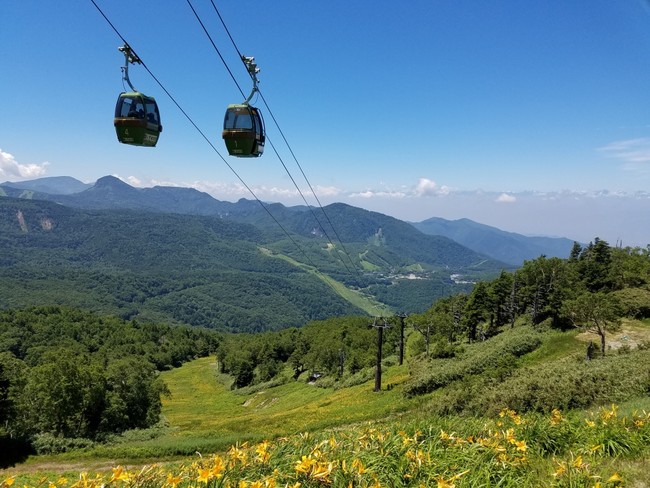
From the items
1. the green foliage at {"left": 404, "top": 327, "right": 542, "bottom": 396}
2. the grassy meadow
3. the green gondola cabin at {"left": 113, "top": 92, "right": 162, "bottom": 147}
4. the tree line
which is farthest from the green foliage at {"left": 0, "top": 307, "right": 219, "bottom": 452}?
the grassy meadow

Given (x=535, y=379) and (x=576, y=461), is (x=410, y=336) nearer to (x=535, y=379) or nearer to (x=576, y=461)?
(x=535, y=379)

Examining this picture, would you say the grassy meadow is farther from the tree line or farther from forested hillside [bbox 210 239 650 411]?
the tree line

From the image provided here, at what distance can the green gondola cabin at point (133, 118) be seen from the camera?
53.0 feet

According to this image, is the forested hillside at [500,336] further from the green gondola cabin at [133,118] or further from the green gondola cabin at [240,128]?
the green gondola cabin at [133,118]

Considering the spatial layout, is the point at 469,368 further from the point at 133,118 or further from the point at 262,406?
the point at 262,406

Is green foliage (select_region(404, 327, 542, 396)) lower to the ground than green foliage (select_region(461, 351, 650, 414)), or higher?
lower

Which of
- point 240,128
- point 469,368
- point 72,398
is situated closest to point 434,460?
point 240,128

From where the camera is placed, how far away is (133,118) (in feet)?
53.0

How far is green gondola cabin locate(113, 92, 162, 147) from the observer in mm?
16156

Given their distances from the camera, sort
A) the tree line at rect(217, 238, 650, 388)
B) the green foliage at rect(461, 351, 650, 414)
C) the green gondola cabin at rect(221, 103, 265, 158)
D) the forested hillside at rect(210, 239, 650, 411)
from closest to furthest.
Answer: the green foliage at rect(461, 351, 650, 414) → the green gondola cabin at rect(221, 103, 265, 158) → the forested hillside at rect(210, 239, 650, 411) → the tree line at rect(217, 238, 650, 388)

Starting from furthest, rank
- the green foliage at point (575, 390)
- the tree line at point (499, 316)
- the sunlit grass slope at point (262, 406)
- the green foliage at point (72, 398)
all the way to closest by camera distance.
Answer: the green foliage at point (72, 398)
the tree line at point (499, 316)
the sunlit grass slope at point (262, 406)
the green foliage at point (575, 390)

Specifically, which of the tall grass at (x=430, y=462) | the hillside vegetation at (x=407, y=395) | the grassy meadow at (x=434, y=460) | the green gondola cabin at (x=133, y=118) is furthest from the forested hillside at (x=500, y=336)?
the green gondola cabin at (x=133, y=118)

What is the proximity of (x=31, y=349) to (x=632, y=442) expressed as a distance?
162 metres

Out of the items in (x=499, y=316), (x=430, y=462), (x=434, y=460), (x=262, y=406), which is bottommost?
(x=262, y=406)
